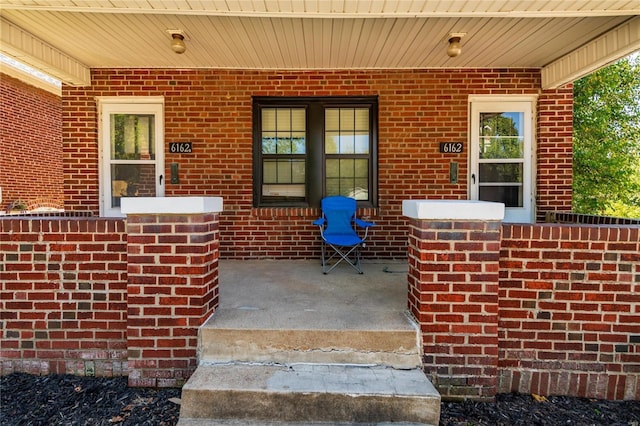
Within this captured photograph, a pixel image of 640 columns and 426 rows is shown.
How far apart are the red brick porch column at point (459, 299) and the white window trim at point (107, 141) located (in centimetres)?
370

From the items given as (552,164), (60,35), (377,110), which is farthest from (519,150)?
(60,35)

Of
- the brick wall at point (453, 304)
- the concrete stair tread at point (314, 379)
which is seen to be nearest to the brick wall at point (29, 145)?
the brick wall at point (453, 304)

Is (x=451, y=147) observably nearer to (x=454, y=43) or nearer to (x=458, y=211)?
(x=454, y=43)

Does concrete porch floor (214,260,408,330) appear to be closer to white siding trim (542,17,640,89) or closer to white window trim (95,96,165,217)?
white window trim (95,96,165,217)

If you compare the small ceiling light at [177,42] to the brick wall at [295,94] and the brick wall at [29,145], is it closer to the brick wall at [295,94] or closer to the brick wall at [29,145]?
the brick wall at [295,94]

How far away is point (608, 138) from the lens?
623 centimetres

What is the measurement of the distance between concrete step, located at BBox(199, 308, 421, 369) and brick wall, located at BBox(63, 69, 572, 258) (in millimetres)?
2393

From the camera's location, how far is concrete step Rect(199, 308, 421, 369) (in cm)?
241

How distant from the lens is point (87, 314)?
261cm

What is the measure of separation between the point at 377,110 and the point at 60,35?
359 centimetres

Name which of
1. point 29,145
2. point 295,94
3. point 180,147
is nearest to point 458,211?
point 295,94

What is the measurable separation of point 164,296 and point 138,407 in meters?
0.68

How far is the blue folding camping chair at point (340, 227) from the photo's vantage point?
4080 millimetres

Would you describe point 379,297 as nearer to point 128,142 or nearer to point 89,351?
point 89,351
